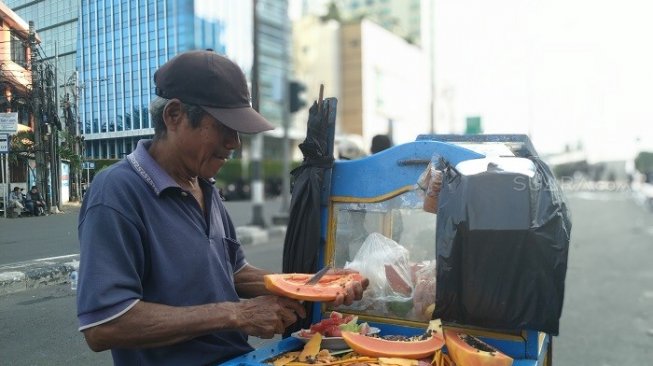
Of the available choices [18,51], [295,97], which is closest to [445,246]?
[18,51]

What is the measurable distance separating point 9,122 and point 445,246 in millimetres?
1450

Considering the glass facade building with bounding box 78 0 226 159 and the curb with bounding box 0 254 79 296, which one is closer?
the curb with bounding box 0 254 79 296

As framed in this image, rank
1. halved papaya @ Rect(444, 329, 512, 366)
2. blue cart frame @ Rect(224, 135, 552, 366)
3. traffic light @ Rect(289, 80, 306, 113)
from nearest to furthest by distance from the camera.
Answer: halved papaya @ Rect(444, 329, 512, 366) < blue cart frame @ Rect(224, 135, 552, 366) < traffic light @ Rect(289, 80, 306, 113)

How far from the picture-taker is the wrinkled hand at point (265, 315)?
5.20 ft

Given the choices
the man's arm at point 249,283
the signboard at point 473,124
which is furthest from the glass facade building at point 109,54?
the signboard at point 473,124

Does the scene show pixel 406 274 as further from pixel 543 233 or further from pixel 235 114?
pixel 235 114

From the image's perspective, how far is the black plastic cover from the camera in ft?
5.14

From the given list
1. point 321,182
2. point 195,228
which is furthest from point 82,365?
point 321,182

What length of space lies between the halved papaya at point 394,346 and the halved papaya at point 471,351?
4cm

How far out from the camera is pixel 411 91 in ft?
134

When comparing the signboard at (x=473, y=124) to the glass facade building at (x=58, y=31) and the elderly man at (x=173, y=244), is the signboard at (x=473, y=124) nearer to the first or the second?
the glass facade building at (x=58, y=31)

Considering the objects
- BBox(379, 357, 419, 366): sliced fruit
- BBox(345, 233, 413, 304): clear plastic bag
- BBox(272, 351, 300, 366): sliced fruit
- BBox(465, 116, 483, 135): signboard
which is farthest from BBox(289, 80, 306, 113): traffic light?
BBox(465, 116, 483, 135): signboard

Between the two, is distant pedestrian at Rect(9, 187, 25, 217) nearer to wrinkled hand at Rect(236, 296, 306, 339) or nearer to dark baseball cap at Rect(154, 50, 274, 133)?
dark baseball cap at Rect(154, 50, 274, 133)

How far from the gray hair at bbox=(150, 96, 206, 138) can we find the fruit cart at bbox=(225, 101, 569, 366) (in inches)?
27.7
